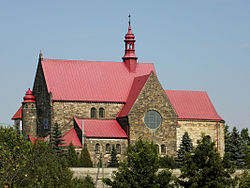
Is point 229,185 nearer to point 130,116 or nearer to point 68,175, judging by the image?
point 68,175

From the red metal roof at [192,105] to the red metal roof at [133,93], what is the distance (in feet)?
17.6

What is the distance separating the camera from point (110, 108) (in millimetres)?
83250

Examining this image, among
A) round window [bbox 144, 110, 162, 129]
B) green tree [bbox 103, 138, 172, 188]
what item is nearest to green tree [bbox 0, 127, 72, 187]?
green tree [bbox 103, 138, 172, 188]

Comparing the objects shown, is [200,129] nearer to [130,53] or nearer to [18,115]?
[130,53]

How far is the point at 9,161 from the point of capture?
160ft

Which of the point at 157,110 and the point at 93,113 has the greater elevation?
the point at 157,110

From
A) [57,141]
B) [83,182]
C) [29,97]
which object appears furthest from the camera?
[29,97]

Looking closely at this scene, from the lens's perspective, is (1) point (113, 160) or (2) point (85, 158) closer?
(2) point (85, 158)

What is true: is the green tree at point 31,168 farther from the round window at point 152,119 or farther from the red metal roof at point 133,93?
the round window at point 152,119

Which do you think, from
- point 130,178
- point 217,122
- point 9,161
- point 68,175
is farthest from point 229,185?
point 217,122

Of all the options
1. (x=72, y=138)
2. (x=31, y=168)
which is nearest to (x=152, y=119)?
(x=72, y=138)

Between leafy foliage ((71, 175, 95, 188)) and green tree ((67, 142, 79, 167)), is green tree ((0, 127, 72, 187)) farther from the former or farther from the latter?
green tree ((67, 142, 79, 167))

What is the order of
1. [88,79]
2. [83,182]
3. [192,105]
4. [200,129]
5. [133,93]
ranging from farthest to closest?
[192,105] < [200,129] < [88,79] < [133,93] < [83,182]

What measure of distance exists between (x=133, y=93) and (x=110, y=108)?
3225 millimetres
